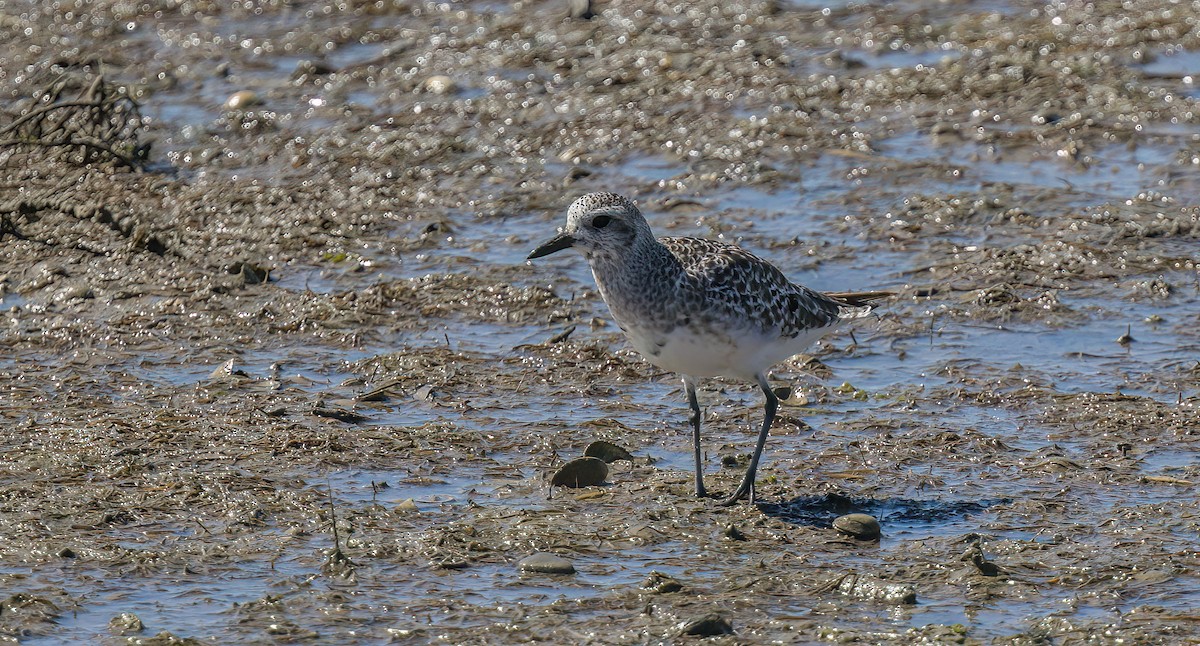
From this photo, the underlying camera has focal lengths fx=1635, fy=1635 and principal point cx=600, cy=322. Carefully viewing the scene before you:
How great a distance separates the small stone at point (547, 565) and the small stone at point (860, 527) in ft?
4.03

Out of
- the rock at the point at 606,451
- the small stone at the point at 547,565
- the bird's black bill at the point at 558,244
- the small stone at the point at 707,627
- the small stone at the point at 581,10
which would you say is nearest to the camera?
the small stone at the point at 707,627

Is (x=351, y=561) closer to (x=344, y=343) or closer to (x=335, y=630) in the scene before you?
(x=335, y=630)

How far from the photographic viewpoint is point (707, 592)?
6547mm

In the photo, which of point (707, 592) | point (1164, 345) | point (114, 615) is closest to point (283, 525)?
point (114, 615)

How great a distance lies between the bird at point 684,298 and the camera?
7312mm

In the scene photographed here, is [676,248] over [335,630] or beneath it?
over

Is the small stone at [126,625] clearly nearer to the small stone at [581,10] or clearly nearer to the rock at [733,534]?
the rock at [733,534]

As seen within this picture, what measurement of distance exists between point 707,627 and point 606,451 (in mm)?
1931

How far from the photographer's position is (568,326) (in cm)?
978

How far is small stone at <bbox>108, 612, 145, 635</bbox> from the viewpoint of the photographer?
20.1 feet

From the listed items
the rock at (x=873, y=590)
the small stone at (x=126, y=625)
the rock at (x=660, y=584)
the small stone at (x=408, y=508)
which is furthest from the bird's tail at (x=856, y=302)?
the small stone at (x=126, y=625)

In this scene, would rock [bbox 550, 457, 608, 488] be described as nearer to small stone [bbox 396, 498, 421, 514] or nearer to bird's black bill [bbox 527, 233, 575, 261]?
small stone [bbox 396, 498, 421, 514]

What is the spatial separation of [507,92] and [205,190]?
118 inches

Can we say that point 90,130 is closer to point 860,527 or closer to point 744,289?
point 744,289
